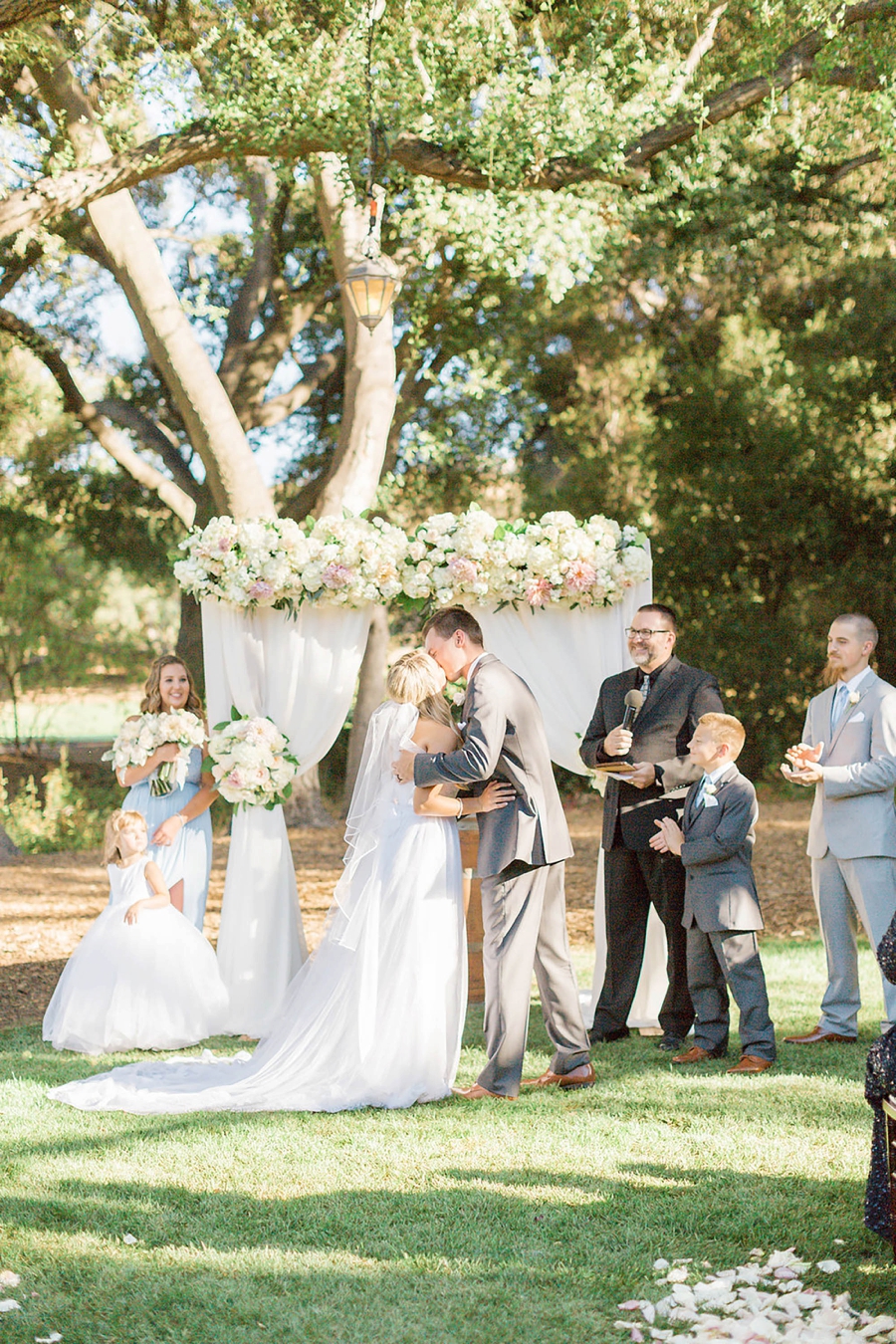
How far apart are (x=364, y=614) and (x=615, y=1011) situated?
2.53 meters

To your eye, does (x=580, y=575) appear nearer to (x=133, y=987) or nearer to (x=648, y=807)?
(x=648, y=807)

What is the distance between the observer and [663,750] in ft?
20.1

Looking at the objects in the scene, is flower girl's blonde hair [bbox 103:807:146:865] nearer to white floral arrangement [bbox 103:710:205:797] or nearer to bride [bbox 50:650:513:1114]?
white floral arrangement [bbox 103:710:205:797]

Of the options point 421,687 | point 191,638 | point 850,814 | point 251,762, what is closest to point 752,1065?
point 850,814

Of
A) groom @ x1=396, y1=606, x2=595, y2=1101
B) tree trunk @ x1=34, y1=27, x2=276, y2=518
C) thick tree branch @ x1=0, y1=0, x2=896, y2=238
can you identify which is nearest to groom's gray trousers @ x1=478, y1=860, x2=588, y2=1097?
groom @ x1=396, y1=606, x2=595, y2=1101

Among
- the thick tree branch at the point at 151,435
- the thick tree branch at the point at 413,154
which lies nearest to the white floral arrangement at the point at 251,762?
the thick tree branch at the point at 413,154

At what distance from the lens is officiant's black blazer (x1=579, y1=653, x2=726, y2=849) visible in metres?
6.11

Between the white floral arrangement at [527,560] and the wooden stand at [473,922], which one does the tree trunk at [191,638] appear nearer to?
the wooden stand at [473,922]

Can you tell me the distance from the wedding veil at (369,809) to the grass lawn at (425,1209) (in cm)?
83

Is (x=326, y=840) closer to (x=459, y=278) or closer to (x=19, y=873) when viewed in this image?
(x=19, y=873)

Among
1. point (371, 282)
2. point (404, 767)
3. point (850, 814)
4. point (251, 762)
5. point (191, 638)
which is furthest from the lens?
point (191, 638)

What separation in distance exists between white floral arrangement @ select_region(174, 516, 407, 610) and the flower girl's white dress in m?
1.56

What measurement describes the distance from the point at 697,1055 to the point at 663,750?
56.4 inches

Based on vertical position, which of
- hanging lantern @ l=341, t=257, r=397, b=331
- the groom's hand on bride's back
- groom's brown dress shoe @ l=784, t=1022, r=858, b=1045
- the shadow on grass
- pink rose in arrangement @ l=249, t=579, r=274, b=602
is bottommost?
the shadow on grass
